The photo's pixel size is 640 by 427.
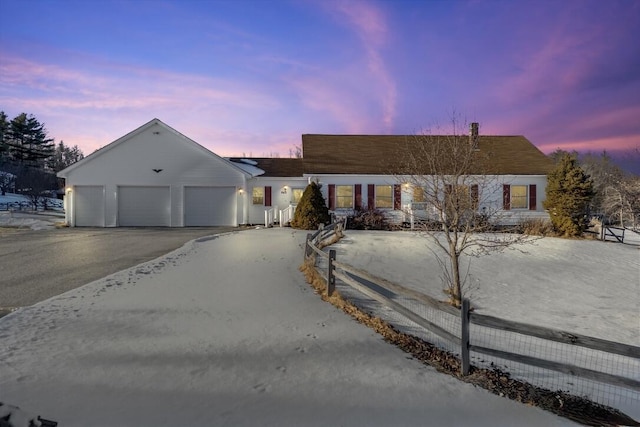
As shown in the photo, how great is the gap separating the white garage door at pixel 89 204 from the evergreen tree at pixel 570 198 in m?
26.4

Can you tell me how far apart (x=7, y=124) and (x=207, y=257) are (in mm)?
69577

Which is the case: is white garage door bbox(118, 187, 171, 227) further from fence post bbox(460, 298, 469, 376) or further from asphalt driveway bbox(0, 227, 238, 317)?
fence post bbox(460, 298, 469, 376)

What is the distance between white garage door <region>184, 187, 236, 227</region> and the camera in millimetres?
23406

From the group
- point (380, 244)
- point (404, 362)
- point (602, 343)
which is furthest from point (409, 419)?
point (380, 244)

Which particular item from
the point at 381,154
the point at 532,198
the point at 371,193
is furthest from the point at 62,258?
the point at 532,198

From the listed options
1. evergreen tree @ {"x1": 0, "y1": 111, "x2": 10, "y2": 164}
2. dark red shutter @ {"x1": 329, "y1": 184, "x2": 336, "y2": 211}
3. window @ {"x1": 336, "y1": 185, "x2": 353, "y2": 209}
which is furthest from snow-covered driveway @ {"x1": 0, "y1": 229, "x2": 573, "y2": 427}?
evergreen tree @ {"x1": 0, "y1": 111, "x2": 10, "y2": 164}

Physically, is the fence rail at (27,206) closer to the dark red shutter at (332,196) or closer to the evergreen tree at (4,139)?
the evergreen tree at (4,139)

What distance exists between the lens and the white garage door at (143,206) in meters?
23.2

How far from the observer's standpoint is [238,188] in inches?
920

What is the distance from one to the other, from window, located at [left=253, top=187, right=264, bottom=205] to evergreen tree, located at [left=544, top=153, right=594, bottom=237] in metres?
16.9

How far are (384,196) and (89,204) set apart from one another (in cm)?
1831

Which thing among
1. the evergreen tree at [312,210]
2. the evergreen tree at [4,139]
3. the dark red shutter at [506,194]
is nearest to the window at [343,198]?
the evergreen tree at [312,210]

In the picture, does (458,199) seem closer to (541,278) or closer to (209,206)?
(541,278)

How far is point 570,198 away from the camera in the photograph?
65.4 feet
